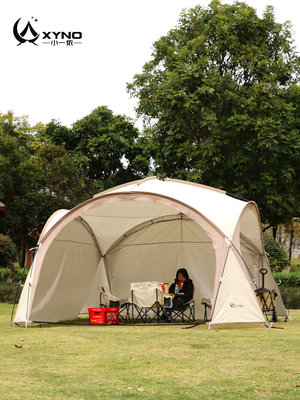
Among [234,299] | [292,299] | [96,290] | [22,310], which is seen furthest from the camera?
[292,299]

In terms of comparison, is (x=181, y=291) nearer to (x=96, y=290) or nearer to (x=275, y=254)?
(x=96, y=290)

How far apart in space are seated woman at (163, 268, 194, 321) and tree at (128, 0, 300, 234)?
30.6ft

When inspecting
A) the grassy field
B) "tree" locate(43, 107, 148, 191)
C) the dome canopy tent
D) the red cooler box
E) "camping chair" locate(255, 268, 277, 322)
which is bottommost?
the grassy field

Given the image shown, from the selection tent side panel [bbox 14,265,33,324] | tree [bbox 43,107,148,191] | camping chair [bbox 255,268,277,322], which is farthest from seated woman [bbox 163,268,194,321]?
tree [bbox 43,107,148,191]

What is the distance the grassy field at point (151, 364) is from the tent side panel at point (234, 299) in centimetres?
23

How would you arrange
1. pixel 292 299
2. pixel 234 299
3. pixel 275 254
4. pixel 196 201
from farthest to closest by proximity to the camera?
pixel 275 254
pixel 292 299
pixel 196 201
pixel 234 299

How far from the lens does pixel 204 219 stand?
1017 cm

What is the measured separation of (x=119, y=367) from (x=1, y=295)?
11479 mm

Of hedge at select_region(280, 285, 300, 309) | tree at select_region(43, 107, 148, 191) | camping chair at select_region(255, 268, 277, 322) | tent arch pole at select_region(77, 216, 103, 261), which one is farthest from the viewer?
tree at select_region(43, 107, 148, 191)

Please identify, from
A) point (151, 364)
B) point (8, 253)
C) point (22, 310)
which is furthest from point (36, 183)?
point (151, 364)

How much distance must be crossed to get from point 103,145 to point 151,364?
2421 centimetres

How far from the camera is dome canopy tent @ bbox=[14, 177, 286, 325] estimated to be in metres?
9.96

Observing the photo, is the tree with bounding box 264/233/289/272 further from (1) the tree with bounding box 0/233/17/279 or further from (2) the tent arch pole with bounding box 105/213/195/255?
(2) the tent arch pole with bounding box 105/213/195/255

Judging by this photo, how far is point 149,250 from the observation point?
1376 centimetres
